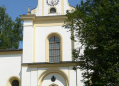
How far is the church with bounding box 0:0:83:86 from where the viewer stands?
21000 millimetres

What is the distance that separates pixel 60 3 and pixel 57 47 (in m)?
4.65

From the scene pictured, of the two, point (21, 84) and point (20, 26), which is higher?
point (20, 26)

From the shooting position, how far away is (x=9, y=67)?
2250cm

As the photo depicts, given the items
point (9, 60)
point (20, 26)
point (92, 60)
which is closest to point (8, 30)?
point (20, 26)

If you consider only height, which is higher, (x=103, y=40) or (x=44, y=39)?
(x=44, y=39)

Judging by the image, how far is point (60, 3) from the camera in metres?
22.9

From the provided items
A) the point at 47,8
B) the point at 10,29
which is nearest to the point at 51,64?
the point at 47,8

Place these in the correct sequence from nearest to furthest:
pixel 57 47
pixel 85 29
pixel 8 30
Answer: pixel 85 29
pixel 57 47
pixel 8 30

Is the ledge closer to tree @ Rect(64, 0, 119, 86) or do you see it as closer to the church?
the church

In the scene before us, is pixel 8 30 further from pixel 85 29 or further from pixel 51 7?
pixel 85 29

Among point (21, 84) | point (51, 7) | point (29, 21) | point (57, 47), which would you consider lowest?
point (21, 84)

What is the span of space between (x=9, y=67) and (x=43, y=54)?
12.7ft

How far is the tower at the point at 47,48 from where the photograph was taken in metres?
21.0

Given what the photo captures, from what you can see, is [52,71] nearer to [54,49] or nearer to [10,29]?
[54,49]
